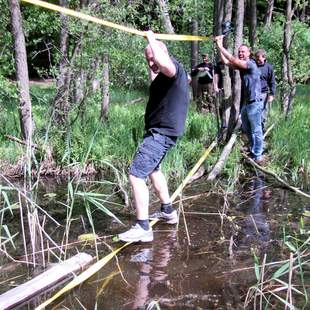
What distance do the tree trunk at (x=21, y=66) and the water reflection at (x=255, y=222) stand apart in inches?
142

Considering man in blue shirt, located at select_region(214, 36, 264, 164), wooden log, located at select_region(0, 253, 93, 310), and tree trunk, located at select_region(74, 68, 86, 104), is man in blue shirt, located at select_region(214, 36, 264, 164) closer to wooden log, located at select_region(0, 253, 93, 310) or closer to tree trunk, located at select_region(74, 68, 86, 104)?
tree trunk, located at select_region(74, 68, 86, 104)

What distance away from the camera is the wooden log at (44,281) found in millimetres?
3629

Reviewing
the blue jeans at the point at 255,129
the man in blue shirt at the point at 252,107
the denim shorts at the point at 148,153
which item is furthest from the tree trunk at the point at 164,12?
the denim shorts at the point at 148,153

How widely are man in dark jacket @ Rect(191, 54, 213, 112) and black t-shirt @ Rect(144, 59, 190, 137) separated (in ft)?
19.6

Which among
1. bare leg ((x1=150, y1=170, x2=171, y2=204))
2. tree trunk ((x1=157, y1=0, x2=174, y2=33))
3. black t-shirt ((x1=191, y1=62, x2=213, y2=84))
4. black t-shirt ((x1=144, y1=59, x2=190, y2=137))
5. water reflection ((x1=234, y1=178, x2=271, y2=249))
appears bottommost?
water reflection ((x1=234, y1=178, x2=271, y2=249))

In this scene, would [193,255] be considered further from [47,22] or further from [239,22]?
[47,22]

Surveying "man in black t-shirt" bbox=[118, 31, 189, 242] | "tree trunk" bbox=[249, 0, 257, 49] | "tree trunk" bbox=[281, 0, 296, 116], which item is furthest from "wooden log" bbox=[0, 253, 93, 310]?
"tree trunk" bbox=[249, 0, 257, 49]

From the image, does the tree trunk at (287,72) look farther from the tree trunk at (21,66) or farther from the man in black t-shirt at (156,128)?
the man in black t-shirt at (156,128)

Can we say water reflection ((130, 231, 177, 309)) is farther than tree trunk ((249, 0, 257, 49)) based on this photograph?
No

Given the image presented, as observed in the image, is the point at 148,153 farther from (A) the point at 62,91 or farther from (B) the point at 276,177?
(A) the point at 62,91

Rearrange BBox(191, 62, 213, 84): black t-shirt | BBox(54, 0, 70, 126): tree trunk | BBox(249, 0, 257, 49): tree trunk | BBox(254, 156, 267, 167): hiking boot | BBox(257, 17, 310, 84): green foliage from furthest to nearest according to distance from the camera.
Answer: BBox(249, 0, 257, 49): tree trunk < BBox(191, 62, 213, 84): black t-shirt < BBox(257, 17, 310, 84): green foliage < BBox(54, 0, 70, 126): tree trunk < BBox(254, 156, 267, 167): hiking boot

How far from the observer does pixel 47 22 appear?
11.5 meters

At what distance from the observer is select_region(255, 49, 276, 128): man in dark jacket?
30.0 feet

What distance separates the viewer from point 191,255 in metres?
4.77
